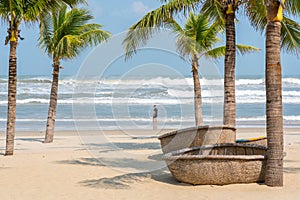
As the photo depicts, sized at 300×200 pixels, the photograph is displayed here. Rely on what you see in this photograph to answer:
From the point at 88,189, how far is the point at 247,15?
261 inches

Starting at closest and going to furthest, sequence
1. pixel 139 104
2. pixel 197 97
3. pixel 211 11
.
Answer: pixel 211 11 → pixel 197 97 → pixel 139 104

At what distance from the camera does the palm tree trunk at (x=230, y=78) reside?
31.8ft

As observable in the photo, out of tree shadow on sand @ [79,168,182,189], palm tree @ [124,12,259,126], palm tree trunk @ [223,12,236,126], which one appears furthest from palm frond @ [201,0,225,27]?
tree shadow on sand @ [79,168,182,189]

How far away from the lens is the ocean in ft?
82.5

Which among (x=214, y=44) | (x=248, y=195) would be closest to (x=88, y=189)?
(x=248, y=195)

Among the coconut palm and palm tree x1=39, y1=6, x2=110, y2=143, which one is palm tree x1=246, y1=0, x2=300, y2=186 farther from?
palm tree x1=39, y1=6, x2=110, y2=143

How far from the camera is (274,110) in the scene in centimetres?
714

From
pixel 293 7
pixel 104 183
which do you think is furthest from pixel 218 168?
pixel 293 7

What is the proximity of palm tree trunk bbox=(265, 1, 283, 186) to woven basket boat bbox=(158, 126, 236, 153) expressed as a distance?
239cm

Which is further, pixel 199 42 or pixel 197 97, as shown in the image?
pixel 199 42

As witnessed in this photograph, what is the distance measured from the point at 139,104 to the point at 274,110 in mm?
29397

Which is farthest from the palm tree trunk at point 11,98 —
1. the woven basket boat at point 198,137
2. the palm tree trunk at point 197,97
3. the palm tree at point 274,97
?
the palm tree at point 274,97

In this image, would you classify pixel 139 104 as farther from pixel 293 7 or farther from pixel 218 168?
pixel 218 168

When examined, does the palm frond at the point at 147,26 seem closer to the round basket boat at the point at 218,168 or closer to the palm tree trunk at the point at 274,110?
the palm tree trunk at the point at 274,110
